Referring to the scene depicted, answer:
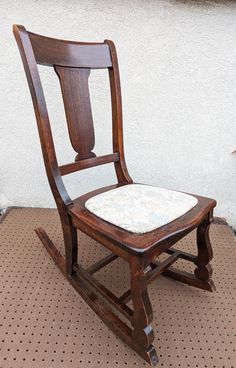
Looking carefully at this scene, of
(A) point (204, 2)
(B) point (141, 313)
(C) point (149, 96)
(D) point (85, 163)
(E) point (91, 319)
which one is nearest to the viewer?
(B) point (141, 313)

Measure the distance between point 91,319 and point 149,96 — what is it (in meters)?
1.07

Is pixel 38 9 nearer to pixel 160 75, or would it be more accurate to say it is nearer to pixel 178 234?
pixel 160 75

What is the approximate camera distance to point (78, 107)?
897 mm

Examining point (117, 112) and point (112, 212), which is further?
point (117, 112)

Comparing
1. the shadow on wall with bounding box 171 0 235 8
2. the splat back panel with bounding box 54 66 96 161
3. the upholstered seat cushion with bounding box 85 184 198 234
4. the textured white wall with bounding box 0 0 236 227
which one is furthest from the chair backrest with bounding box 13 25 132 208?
the shadow on wall with bounding box 171 0 235 8

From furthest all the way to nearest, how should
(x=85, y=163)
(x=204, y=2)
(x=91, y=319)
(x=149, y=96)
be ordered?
(x=149, y=96) < (x=204, y=2) < (x=85, y=163) < (x=91, y=319)

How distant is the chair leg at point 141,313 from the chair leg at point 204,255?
0.33 m

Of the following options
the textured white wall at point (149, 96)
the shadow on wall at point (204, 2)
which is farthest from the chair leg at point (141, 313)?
the shadow on wall at point (204, 2)

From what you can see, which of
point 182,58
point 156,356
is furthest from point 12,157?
point 156,356

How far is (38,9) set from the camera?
1.15 metres

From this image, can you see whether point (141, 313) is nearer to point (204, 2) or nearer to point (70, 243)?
point (70, 243)

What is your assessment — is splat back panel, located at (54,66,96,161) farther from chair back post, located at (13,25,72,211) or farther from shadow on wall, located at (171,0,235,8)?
shadow on wall, located at (171,0,235,8)

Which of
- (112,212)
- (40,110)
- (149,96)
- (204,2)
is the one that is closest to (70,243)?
(112,212)

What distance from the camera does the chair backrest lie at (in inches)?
28.2
